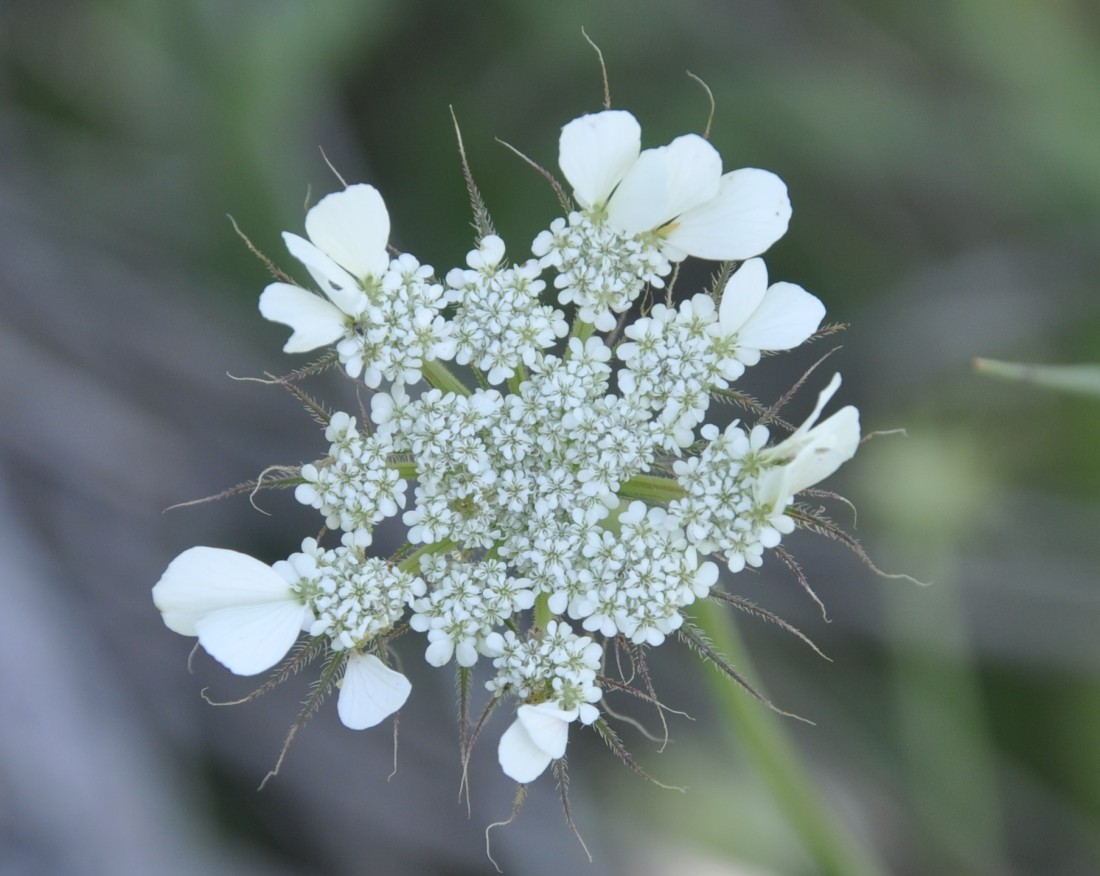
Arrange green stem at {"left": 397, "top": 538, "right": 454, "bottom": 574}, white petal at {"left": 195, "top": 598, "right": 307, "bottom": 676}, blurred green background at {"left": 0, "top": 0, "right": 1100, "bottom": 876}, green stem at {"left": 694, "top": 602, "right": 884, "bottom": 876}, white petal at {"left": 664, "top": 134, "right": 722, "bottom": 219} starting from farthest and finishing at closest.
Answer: blurred green background at {"left": 0, "top": 0, "right": 1100, "bottom": 876}
green stem at {"left": 694, "top": 602, "right": 884, "bottom": 876}
green stem at {"left": 397, "top": 538, "right": 454, "bottom": 574}
white petal at {"left": 664, "top": 134, "right": 722, "bottom": 219}
white petal at {"left": 195, "top": 598, "right": 307, "bottom": 676}

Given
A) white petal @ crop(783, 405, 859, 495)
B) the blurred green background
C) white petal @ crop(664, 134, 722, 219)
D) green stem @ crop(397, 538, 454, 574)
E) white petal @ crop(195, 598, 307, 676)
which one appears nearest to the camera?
white petal @ crop(783, 405, 859, 495)

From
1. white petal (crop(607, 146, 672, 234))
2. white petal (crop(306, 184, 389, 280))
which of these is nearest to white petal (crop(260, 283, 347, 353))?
white petal (crop(306, 184, 389, 280))

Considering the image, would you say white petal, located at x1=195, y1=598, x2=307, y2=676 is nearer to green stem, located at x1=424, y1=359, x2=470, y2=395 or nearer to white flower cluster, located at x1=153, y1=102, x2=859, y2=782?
white flower cluster, located at x1=153, y1=102, x2=859, y2=782

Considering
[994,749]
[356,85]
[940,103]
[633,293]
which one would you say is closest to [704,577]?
[633,293]

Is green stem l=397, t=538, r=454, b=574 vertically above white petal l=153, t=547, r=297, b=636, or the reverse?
green stem l=397, t=538, r=454, b=574

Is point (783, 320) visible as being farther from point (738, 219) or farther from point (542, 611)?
point (542, 611)

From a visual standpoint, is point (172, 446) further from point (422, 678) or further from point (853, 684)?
point (853, 684)
